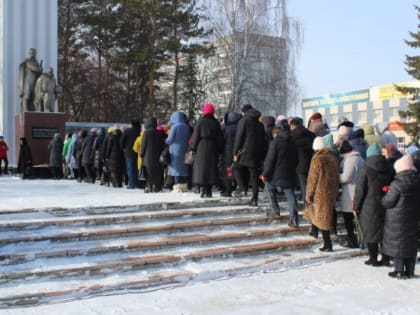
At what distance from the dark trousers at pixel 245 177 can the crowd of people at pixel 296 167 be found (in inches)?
0.7

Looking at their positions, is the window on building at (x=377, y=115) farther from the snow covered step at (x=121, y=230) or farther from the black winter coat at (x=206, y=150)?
the snow covered step at (x=121, y=230)

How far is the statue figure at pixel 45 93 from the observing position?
1889 cm

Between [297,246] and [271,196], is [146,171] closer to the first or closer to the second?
[271,196]

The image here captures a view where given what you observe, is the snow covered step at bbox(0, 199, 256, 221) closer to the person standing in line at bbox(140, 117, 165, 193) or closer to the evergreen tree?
the person standing in line at bbox(140, 117, 165, 193)

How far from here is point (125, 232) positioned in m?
7.14

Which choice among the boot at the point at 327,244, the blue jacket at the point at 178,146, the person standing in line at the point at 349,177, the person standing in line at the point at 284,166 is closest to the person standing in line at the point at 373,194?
the person standing in line at the point at 349,177

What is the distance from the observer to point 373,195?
6621mm

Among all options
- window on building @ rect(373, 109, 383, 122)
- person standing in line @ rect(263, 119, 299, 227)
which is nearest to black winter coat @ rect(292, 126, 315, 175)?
person standing in line @ rect(263, 119, 299, 227)

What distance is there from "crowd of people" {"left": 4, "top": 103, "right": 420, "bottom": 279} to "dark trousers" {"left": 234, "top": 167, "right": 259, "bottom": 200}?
17 mm

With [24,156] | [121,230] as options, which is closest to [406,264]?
[121,230]

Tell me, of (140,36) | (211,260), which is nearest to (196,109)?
(140,36)

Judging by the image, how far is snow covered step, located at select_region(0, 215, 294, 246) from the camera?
6672 mm

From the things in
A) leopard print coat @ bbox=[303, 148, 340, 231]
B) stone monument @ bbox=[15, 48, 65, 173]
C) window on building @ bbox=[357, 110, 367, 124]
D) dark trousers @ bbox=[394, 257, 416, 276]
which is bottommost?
dark trousers @ bbox=[394, 257, 416, 276]

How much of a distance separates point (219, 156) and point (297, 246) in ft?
9.40
